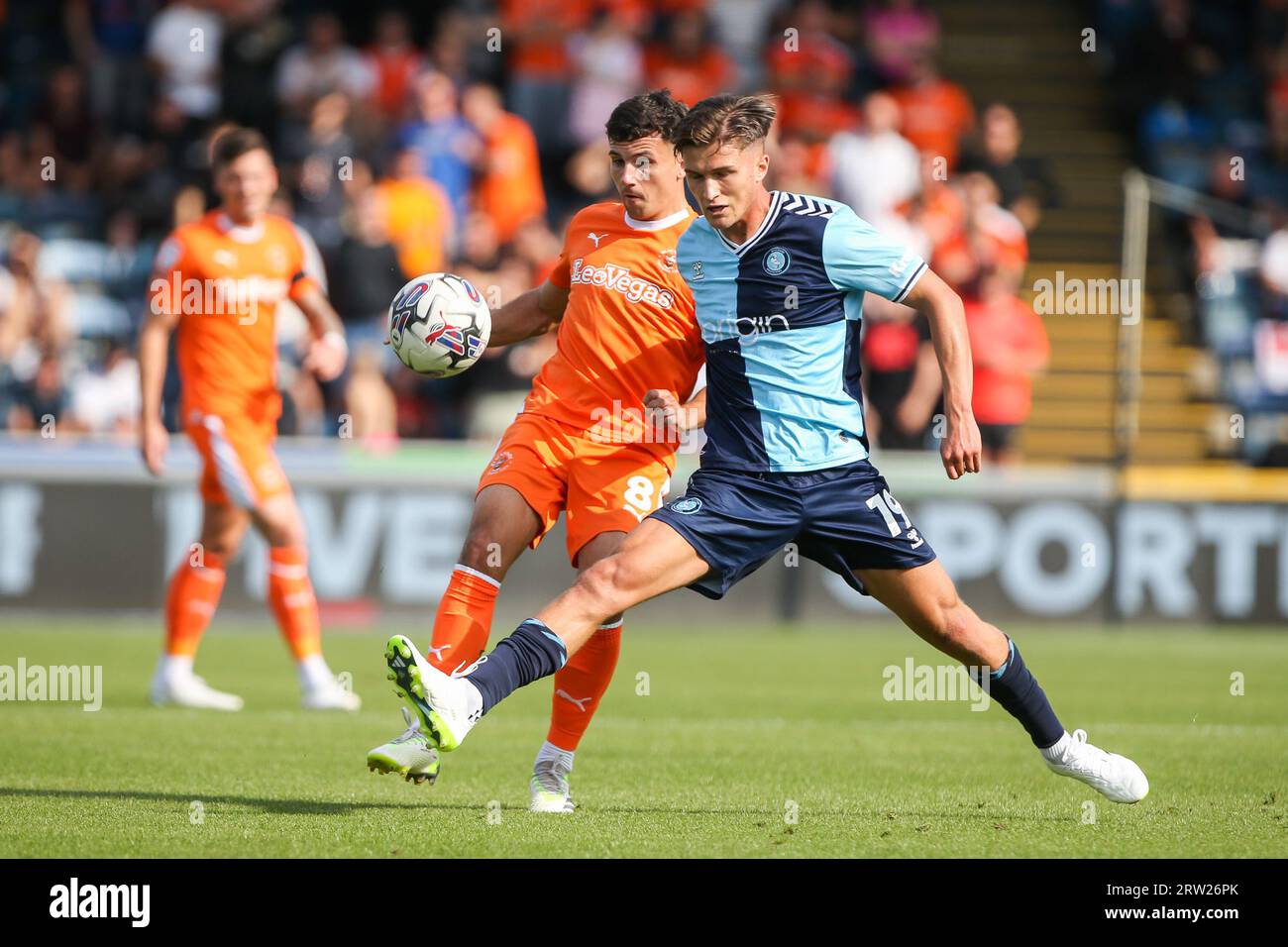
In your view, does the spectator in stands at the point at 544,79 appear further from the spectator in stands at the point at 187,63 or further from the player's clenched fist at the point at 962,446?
the player's clenched fist at the point at 962,446

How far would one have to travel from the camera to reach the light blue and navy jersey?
6.20m

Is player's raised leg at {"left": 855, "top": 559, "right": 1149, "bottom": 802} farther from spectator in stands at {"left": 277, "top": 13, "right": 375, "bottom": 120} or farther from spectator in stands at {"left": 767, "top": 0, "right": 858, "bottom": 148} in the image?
spectator in stands at {"left": 277, "top": 13, "right": 375, "bottom": 120}

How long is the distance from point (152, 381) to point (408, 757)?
182 inches

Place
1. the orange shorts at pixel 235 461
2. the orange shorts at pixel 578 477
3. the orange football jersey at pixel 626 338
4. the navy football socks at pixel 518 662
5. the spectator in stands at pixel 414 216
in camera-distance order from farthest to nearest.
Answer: the spectator in stands at pixel 414 216
the orange shorts at pixel 235 461
the orange football jersey at pixel 626 338
the orange shorts at pixel 578 477
the navy football socks at pixel 518 662

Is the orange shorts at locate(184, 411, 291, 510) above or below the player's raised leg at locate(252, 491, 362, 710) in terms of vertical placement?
above

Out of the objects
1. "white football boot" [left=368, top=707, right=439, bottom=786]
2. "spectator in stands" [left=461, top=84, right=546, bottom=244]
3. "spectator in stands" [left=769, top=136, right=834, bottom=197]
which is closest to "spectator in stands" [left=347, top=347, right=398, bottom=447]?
"spectator in stands" [left=461, top=84, right=546, bottom=244]

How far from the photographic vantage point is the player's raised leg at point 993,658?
248 inches

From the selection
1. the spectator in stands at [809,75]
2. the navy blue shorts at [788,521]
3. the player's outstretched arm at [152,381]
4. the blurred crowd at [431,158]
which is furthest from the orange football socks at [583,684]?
the spectator in stands at [809,75]

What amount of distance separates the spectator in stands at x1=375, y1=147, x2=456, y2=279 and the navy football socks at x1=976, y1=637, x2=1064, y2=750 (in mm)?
10396

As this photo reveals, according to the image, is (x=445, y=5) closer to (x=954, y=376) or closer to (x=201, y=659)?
(x=201, y=659)

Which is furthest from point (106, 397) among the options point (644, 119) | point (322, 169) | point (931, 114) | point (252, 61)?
point (644, 119)

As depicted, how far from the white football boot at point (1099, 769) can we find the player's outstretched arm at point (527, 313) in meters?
2.61

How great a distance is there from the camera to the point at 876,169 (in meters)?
16.5

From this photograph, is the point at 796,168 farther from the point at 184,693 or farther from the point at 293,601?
the point at 184,693
